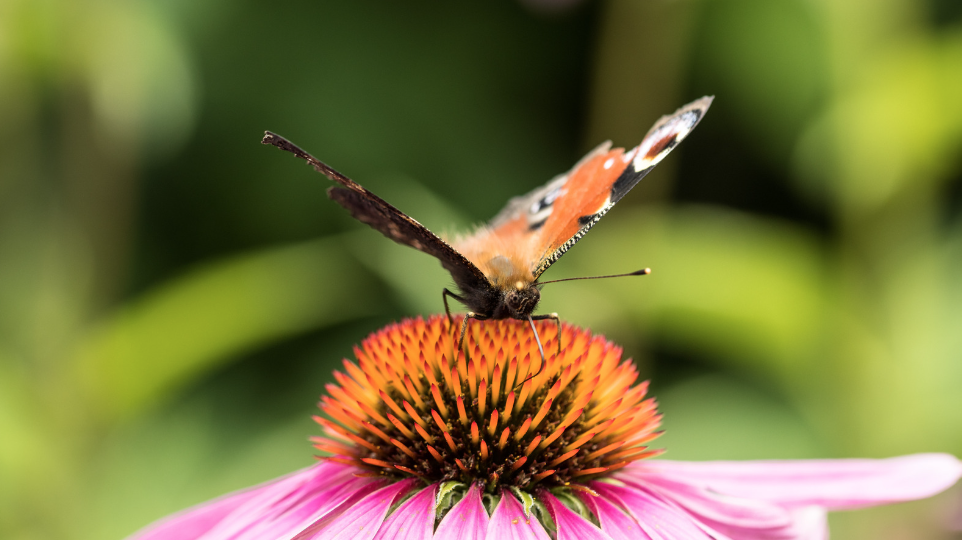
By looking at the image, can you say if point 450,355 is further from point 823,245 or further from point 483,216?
point 483,216

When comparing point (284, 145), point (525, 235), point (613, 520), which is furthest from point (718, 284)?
point (284, 145)

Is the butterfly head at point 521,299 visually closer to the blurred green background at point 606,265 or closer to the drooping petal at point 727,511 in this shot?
the drooping petal at point 727,511

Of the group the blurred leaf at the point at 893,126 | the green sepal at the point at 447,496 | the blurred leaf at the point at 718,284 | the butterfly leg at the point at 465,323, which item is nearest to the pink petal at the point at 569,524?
A: the green sepal at the point at 447,496

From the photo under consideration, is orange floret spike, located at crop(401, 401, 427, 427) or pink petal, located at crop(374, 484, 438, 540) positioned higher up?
orange floret spike, located at crop(401, 401, 427, 427)

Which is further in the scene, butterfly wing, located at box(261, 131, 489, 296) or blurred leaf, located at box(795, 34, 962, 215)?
blurred leaf, located at box(795, 34, 962, 215)

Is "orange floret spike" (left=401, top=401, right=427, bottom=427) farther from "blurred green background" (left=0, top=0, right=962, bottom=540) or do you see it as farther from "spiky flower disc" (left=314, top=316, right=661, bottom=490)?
"blurred green background" (left=0, top=0, right=962, bottom=540)

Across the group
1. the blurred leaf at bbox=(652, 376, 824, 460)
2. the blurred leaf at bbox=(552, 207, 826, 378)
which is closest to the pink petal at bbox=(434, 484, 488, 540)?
the blurred leaf at bbox=(552, 207, 826, 378)
